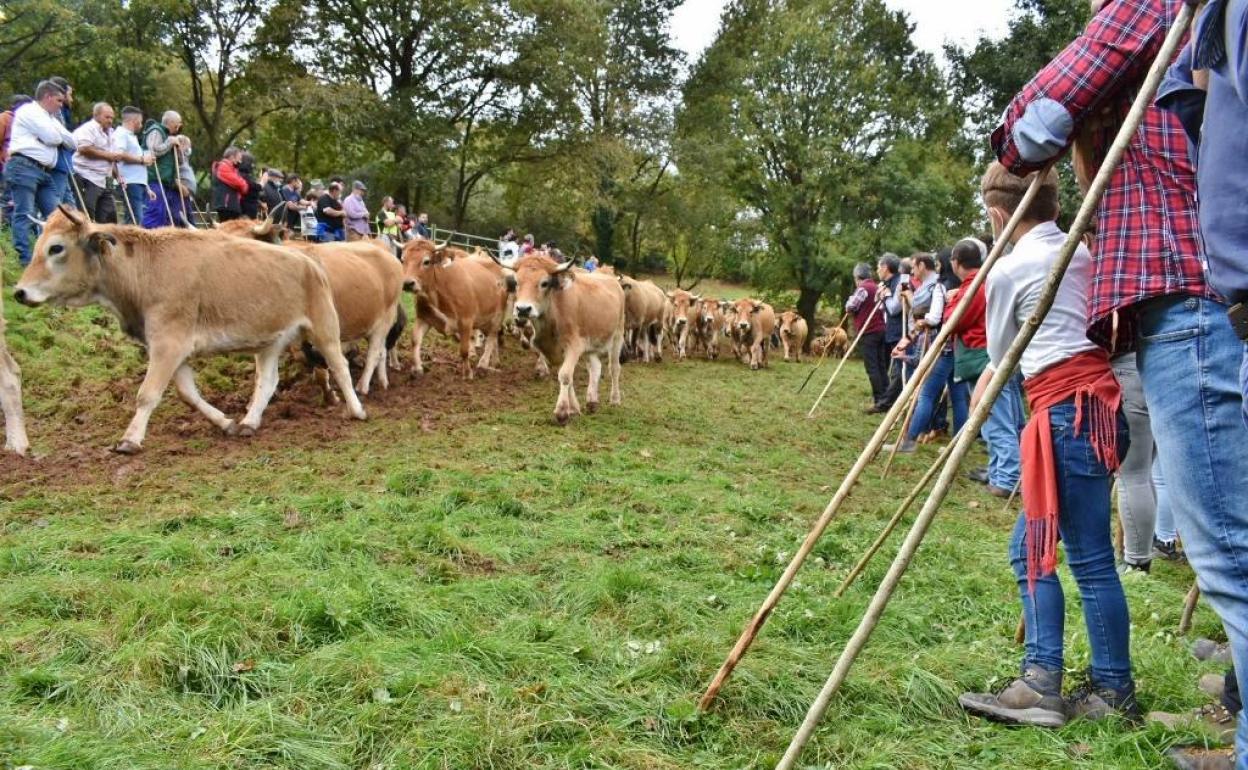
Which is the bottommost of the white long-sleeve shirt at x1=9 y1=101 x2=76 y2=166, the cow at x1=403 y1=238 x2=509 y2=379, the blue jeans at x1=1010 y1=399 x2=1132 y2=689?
the blue jeans at x1=1010 y1=399 x2=1132 y2=689

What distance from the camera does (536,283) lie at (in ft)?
32.2

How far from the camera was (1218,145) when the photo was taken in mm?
1906

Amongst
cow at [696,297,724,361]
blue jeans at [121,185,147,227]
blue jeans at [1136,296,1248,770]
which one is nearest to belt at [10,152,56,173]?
blue jeans at [121,185,147,227]

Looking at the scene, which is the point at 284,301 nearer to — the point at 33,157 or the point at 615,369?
the point at 615,369

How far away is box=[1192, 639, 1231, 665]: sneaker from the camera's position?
12.4ft

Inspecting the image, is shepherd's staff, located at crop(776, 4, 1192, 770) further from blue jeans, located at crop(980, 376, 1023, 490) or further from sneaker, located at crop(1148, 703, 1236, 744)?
blue jeans, located at crop(980, 376, 1023, 490)

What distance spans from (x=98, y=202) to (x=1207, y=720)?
13808 millimetres

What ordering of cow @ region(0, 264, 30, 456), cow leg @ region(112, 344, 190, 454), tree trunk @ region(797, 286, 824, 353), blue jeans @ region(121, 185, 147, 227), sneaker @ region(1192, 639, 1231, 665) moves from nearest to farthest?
sneaker @ region(1192, 639, 1231, 665), cow @ region(0, 264, 30, 456), cow leg @ region(112, 344, 190, 454), blue jeans @ region(121, 185, 147, 227), tree trunk @ region(797, 286, 824, 353)

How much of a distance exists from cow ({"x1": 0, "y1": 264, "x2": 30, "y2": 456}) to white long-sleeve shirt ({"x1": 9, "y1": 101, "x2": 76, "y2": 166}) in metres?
4.56

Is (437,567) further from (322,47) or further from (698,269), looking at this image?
(698,269)

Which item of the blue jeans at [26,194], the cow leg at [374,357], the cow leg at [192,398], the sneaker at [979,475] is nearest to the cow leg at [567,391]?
the cow leg at [374,357]

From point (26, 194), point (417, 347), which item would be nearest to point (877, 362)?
point (417, 347)

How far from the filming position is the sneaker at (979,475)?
341 inches

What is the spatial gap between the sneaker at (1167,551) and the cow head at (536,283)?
6.49m
